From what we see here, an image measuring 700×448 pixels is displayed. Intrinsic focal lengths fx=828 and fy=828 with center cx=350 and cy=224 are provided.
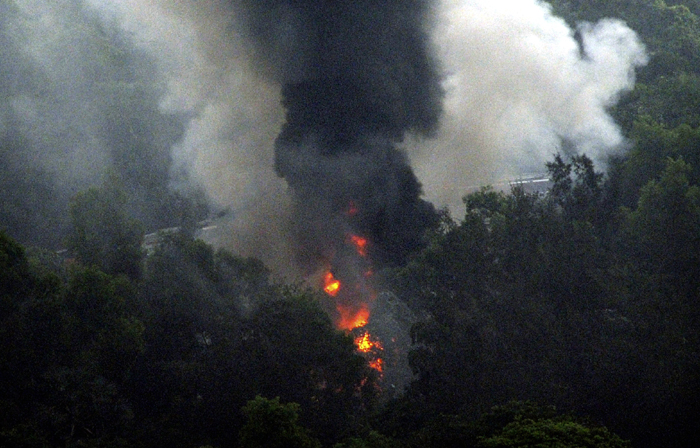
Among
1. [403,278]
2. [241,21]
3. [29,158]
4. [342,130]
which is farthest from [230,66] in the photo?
[29,158]

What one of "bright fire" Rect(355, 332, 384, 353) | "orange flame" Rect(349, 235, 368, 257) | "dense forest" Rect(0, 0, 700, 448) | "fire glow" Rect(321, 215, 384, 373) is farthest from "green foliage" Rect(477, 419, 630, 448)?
"orange flame" Rect(349, 235, 368, 257)

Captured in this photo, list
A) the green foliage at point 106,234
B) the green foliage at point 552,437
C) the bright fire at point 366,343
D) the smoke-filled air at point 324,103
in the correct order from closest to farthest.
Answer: the green foliage at point 552,437, the bright fire at point 366,343, the green foliage at point 106,234, the smoke-filled air at point 324,103

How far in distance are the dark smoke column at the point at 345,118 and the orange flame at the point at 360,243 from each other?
34 centimetres

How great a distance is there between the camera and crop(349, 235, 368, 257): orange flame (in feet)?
144

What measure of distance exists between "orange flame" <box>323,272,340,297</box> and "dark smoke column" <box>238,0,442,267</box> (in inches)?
58.4

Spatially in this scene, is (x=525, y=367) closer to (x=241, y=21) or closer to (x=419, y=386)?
(x=419, y=386)

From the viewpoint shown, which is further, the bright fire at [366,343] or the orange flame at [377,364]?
the bright fire at [366,343]

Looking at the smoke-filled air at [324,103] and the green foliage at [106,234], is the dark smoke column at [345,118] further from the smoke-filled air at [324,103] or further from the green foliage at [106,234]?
the green foliage at [106,234]

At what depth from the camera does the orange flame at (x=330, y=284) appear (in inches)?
1663

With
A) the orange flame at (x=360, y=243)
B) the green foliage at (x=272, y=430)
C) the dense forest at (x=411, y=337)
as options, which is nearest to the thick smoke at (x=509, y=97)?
the orange flame at (x=360, y=243)

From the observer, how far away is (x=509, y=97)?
6109 centimetres

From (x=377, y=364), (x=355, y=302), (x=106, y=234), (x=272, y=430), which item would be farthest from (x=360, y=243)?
(x=272, y=430)

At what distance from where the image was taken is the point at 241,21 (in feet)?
159

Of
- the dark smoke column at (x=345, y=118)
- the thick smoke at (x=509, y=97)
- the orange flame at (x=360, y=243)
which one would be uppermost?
the thick smoke at (x=509, y=97)
